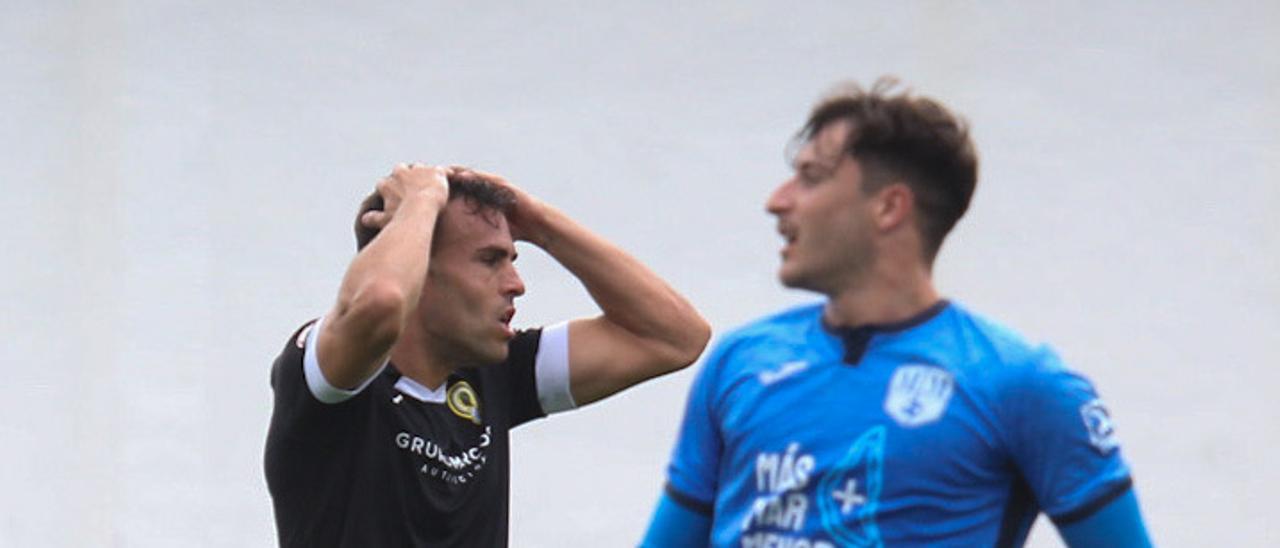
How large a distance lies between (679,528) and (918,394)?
38cm

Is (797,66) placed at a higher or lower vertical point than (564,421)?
higher

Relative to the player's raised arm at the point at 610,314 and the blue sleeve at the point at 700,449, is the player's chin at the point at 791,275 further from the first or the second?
the player's raised arm at the point at 610,314

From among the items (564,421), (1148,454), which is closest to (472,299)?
(564,421)

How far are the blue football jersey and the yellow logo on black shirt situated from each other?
2.93 ft

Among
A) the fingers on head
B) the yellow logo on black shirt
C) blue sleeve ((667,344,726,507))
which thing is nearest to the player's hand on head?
the fingers on head

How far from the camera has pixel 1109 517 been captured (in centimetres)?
265

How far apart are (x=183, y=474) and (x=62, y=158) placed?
0.76 metres

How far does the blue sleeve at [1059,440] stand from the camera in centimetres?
264

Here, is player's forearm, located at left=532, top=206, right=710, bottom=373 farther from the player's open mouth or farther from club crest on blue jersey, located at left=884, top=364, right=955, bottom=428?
club crest on blue jersey, located at left=884, top=364, right=955, bottom=428

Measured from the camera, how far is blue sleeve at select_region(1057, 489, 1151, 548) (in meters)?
2.65

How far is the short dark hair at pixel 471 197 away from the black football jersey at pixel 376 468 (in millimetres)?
223

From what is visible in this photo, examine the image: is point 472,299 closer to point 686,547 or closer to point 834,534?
point 686,547

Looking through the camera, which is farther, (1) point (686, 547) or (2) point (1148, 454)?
(2) point (1148, 454)

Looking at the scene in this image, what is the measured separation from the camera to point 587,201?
559 cm
